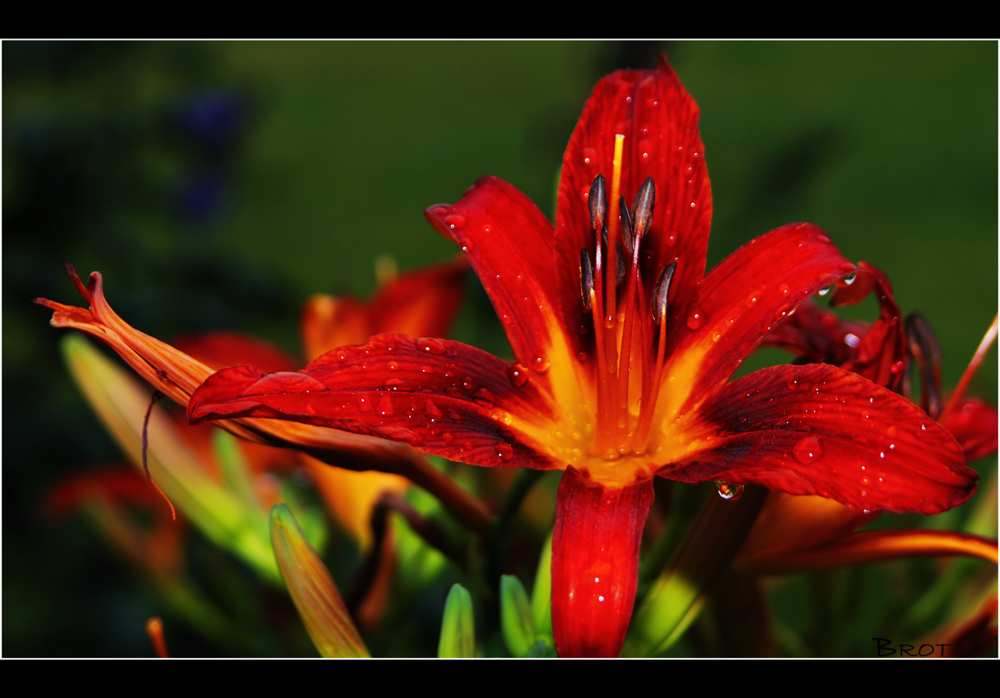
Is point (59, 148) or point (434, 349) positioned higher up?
point (59, 148)

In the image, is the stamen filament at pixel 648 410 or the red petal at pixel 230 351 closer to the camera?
the stamen filament at pixel 648 410

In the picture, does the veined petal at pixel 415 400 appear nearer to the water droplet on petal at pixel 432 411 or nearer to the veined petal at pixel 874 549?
the water droplet on petal at pixel 432 411

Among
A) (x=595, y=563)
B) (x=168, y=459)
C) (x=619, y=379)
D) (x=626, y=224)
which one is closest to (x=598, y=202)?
(x=626, y=224)

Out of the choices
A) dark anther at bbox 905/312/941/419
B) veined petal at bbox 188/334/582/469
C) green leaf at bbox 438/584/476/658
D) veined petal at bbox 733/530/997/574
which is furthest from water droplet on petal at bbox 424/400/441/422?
dark anther at bbox 905/312/941/419

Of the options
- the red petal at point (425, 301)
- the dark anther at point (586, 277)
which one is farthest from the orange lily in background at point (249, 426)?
the red petal at point (425, 301)

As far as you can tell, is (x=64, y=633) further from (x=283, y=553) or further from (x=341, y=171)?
(x=341, y=171)

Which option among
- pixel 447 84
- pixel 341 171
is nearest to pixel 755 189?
pixel 341 171

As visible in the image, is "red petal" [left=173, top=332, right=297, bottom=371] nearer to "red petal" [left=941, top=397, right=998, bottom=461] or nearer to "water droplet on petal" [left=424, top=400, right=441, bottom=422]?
"water droplet on petal" [left=424, top=400, right=441, bottom=422]
